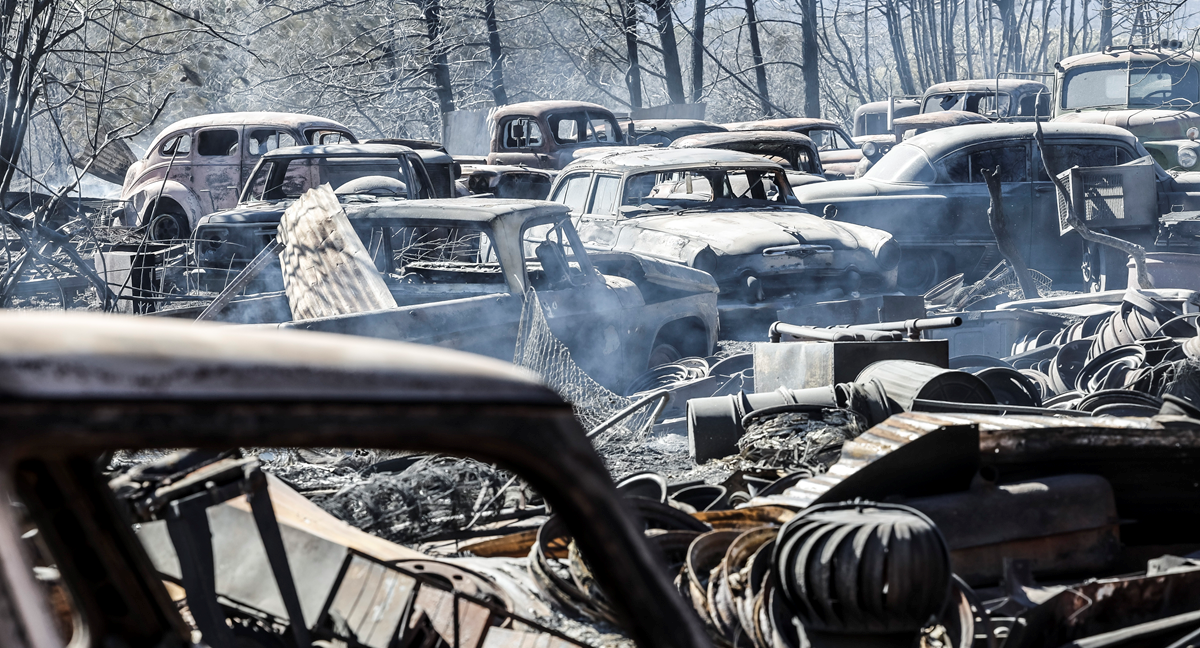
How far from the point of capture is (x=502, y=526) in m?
3.88

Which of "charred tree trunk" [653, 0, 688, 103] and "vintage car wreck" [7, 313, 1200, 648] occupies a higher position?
"charred tree trunk" [653, 0, 688, 103]

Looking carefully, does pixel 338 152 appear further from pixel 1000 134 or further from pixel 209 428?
pixel 209 428

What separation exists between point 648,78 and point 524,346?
55.3 meters

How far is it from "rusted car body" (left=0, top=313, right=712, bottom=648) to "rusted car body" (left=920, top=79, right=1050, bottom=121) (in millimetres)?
19059

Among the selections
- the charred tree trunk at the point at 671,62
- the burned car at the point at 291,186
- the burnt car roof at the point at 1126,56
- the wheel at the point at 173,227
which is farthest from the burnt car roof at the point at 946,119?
the wheel at the point at 173,227

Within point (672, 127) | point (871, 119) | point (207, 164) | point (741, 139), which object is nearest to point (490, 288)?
Answer: point (741, 139)

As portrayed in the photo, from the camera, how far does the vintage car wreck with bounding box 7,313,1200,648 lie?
2.30 feet

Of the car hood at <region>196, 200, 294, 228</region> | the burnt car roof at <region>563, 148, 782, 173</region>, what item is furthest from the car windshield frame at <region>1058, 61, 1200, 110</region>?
the car hood at <region>196, 200, 294, 228</region>

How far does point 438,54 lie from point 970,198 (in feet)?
53.5

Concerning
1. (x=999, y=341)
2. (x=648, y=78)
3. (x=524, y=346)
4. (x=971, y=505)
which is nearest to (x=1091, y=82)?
(x=999, y=341)

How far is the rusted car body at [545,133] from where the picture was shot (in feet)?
51.0

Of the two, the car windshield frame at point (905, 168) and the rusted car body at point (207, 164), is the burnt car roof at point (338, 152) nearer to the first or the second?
the rusted car body at point (207, 164)

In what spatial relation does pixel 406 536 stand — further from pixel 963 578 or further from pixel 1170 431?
pixel 1170 431

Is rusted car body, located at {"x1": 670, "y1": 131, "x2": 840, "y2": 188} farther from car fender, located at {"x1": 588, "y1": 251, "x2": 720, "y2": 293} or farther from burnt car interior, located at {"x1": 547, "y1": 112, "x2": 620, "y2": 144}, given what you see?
car fender, located at {"x1": 588, "y1": 251, "x2": 720, "y2": 293}
